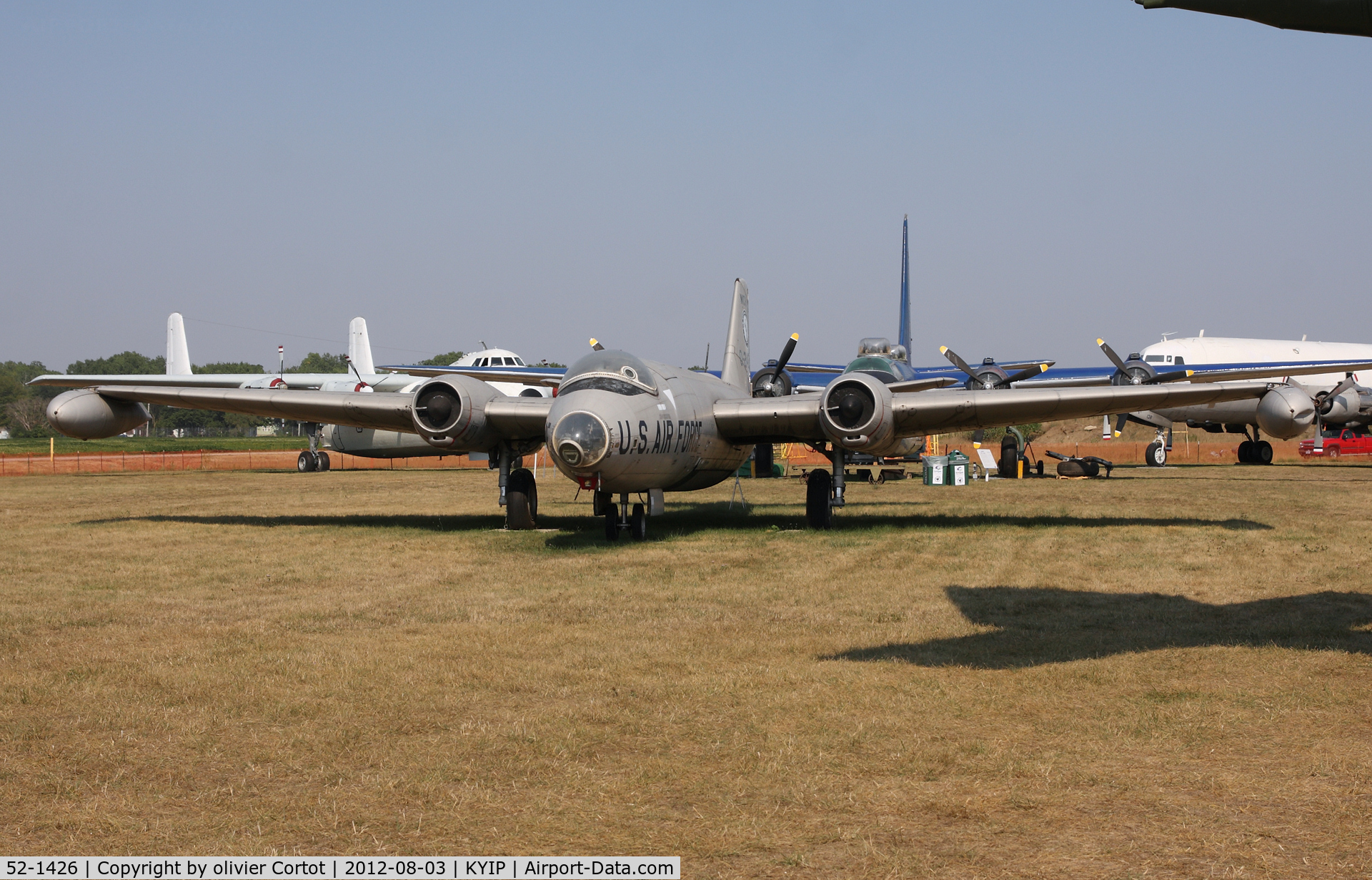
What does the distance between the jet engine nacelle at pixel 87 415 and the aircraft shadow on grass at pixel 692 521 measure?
1737 mm

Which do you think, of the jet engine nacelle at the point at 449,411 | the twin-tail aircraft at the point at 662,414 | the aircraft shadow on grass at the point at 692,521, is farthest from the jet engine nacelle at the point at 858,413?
the jet engine nacelle at the point at 449,411

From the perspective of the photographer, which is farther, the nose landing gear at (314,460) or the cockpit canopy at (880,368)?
the nose landing gear at (314,460)

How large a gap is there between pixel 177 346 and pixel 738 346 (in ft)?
149

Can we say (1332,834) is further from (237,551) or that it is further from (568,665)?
(237,551)

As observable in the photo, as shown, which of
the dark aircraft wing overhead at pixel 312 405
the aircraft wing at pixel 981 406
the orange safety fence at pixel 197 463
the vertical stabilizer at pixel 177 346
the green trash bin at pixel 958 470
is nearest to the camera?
the aircraft wing at pixel 981 406

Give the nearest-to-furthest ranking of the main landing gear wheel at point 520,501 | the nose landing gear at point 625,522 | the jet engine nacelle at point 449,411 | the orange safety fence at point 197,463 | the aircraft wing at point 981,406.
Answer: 1. the nose landing gear at point 625,522
2. the aircraft wing at point 981,406
3. the jet engine nacelle at point 449,411
4. the main landing gear wheel at point 520,501
5. the orange safety fence at point 197,463

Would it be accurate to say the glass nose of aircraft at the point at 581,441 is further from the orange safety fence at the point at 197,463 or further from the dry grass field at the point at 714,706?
the orange safety fence at the point at 197,463

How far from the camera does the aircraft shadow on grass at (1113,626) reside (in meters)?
8.34

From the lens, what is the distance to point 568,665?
8125 millimetres

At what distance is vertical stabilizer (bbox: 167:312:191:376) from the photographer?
58656mm

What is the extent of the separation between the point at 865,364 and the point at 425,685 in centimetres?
2302

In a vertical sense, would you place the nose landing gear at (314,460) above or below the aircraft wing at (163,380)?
below

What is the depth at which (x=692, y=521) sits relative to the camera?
20484 mm

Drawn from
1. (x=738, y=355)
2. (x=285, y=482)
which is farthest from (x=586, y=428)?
(x=285, y=482)
